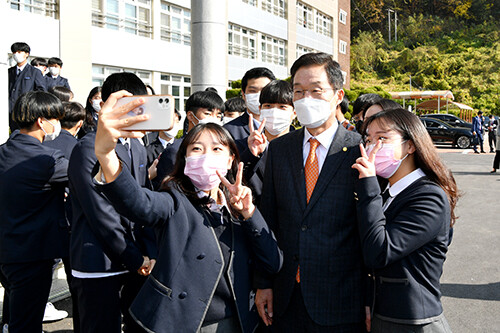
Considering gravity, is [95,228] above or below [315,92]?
below

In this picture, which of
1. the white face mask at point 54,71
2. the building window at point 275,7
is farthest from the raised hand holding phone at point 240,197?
the building window at point 275,7

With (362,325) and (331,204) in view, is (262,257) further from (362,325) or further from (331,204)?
(362,325)

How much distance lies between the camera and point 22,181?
137 inches

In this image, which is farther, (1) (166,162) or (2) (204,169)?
(1) (166,162)

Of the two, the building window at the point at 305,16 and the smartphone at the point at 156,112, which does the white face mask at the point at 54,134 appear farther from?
the building window at the point at 305,16

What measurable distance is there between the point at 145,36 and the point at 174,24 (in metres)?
2.21

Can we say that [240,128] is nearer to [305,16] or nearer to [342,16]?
[305,16]

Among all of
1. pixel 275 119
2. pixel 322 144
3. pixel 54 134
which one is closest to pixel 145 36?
pixel 54 134

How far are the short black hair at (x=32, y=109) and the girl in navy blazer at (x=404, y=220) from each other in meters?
2.48

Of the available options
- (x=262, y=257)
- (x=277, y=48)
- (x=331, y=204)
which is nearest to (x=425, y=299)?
(x=331, y=204)

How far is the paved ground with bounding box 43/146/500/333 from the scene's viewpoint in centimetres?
472

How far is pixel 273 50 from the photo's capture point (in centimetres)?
3272

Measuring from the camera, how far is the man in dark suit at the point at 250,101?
164 inches

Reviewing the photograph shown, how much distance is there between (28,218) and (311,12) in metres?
36.9
